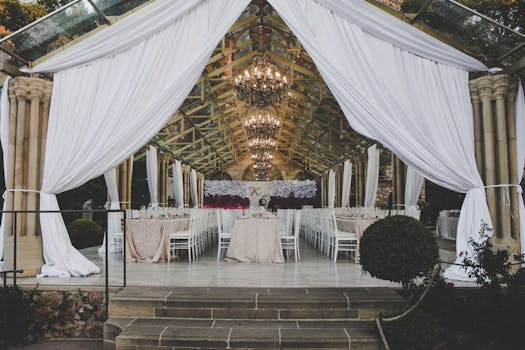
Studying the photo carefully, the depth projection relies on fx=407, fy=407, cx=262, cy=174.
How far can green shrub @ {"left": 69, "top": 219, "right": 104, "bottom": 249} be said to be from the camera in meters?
9.88

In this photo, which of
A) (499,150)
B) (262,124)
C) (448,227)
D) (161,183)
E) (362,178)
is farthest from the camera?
(362,178)

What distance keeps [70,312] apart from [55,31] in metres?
3.55

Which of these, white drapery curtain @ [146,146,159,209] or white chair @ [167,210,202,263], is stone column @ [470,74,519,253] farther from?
white drapery curtain @ [146,146,159,209]

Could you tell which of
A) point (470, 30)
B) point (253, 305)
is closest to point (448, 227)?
point (470, 30)

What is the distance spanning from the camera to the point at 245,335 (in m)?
3.60

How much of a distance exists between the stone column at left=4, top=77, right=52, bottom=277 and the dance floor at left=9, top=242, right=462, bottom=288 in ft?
1.55

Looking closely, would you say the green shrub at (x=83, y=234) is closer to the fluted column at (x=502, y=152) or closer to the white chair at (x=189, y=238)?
the white chair at (x=189, y=238)

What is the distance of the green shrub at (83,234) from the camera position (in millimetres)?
9875

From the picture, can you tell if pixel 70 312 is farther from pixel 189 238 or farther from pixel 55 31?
pixel 55 31

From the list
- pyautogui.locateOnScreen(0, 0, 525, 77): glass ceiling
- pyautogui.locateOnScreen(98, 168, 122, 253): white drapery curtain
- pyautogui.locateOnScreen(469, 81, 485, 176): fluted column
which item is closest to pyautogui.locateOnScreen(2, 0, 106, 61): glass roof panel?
pyautogui.locateOnScreen(0, 0, 525, 77): glass ceiling

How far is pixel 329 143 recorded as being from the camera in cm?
1702

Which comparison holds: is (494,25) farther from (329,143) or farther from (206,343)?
(329,143)

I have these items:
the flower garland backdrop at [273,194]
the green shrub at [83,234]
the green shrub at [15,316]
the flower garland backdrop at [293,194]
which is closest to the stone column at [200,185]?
the flower garland backdrop at [273,194]

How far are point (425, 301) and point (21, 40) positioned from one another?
5.67 metres
